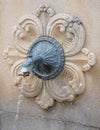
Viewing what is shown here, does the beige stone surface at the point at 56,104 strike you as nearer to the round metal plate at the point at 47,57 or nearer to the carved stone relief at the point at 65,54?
the carved stone relief at the point at 65,54

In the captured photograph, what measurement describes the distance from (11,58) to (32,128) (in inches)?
25.1

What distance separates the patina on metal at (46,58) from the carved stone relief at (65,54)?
0.13 ft

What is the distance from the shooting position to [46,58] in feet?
10.9

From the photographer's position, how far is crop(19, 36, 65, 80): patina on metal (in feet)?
10.9

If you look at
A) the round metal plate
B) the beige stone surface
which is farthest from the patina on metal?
the beige stone surface

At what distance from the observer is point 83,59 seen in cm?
323

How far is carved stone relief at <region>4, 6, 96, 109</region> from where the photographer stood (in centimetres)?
323

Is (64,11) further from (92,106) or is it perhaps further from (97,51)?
(92,106)

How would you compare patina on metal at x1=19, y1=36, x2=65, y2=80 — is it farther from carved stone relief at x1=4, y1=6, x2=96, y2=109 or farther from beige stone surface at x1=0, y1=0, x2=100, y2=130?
beige stone surface at x1=0, y1=0, x2=100, y2=130

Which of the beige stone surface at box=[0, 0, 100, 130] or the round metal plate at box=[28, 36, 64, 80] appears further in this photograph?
the round metal plate at box=[28, 36, 64, 80]

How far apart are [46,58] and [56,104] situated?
0.41 m

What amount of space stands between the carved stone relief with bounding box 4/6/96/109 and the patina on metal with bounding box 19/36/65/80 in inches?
1.6

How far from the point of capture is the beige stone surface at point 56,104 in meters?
3.19

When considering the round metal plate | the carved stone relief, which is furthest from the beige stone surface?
the round metal plate
